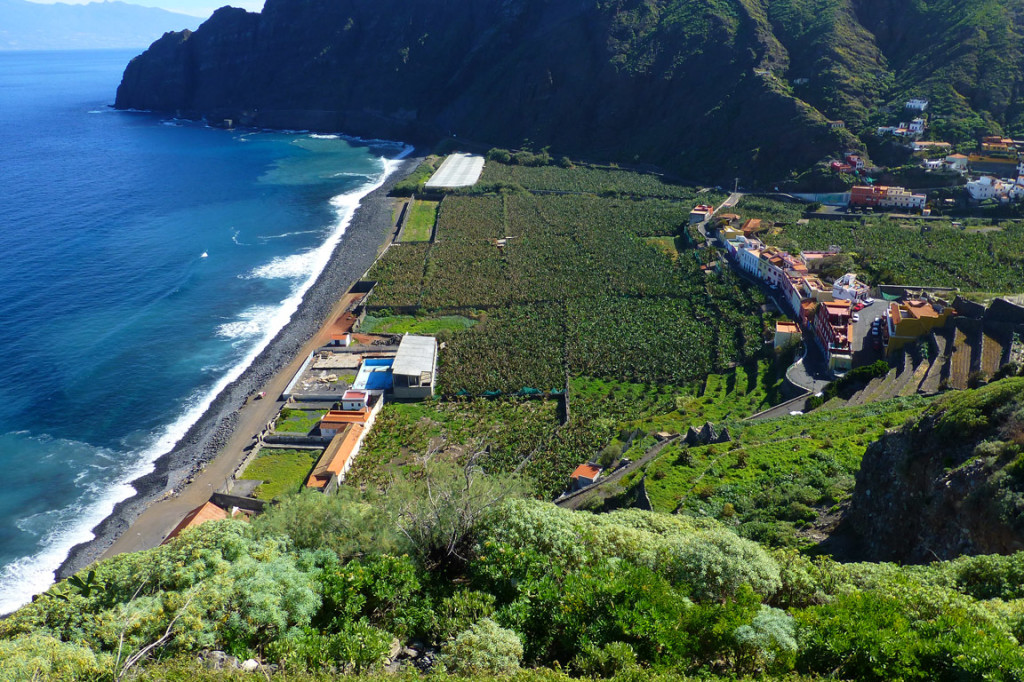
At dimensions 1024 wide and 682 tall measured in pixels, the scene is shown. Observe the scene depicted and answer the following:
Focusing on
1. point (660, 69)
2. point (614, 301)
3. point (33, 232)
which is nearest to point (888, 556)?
point (614, 301)

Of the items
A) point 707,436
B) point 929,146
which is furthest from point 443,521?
point 929,146

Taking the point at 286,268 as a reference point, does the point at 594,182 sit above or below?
above

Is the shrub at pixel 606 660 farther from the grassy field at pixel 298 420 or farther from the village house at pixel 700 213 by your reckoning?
the village house at pixel 700 213

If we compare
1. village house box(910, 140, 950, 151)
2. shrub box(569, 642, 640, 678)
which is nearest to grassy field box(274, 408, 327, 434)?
shrub box(569, 642, 640, 678)

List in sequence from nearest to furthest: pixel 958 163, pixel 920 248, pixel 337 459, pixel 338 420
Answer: pixel 337 459, pixel 338 420, pixel 920 248, pixel 958 163

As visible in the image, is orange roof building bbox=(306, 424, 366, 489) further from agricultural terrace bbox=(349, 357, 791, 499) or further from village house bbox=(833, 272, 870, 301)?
village house bbox=(833, 272, 870, 301)

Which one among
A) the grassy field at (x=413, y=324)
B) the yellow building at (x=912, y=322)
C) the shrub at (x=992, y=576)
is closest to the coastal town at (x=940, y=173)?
the yellow building at (x=912, y=322)

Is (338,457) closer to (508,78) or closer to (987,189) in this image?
(987,189)
